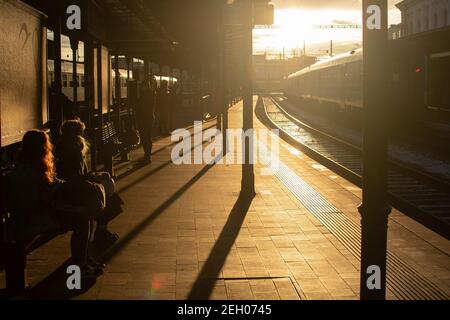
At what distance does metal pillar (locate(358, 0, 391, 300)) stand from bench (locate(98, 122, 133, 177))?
7.10 metres

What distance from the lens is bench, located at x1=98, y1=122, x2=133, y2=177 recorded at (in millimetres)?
10904

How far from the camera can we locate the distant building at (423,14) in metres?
70.1

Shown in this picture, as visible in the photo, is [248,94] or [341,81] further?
[341,81]

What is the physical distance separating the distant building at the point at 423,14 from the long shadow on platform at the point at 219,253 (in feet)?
208

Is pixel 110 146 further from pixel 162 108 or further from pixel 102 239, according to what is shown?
pixel 162 108

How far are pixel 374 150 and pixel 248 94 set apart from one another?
6964 millimetres

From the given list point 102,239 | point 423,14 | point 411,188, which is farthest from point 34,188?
point 423,14

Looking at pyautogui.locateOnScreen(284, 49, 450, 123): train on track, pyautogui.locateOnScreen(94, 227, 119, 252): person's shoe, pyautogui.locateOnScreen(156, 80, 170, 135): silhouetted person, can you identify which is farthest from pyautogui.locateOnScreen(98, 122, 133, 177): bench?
pyautogui.locateOnScreen(284, 49, 450, 123): train on track

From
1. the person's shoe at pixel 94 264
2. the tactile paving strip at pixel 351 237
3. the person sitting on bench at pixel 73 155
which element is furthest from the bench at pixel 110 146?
the person's shoe at pixel 94 264

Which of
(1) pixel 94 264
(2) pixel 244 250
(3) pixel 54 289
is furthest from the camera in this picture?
(2) pixel 244 250

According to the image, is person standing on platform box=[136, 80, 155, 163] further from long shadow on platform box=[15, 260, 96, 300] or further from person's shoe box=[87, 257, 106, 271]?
long shadow on platform box=[15, 260, 96, 300]

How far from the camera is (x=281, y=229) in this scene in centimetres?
814

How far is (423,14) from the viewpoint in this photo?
76.0 metres

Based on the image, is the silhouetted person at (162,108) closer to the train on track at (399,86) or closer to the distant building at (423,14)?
the train on track at (399,86)
